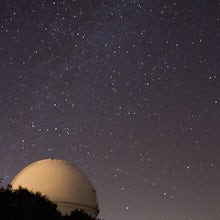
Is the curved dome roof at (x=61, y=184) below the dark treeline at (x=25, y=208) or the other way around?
the other way around

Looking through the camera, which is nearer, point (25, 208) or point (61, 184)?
point (25, 208)

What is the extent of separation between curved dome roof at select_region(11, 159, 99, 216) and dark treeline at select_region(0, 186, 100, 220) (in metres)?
6.44

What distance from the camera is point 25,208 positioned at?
1494 cm

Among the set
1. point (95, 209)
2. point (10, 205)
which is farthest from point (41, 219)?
point (95, 209)

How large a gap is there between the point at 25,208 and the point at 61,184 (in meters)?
10.7

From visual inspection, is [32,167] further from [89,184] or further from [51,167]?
[89,184]

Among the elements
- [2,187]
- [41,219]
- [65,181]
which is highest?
[65,181]

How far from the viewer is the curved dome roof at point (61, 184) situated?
24.9 meters

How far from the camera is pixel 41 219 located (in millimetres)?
15188

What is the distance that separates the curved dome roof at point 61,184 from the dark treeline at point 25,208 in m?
6.44

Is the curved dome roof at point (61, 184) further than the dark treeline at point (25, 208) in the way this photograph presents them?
Yes

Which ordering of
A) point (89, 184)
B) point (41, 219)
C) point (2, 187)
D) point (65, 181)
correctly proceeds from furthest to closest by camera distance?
point (89, 184) < point (65, 181) < point (2, 187) < point (41, 219)

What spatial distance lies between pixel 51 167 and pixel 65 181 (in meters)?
1.75

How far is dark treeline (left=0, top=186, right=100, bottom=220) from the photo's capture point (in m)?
Result: 14.7
